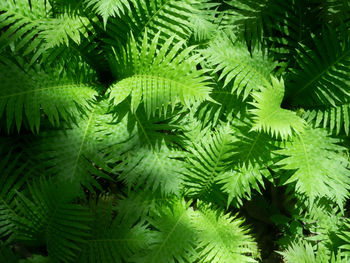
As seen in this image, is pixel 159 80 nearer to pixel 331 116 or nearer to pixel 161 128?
pixel 161 128

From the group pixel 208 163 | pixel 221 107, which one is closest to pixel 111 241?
pixel 208 163

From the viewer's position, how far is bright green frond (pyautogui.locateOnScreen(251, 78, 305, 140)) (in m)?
1.72

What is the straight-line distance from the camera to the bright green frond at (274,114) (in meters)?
1.72

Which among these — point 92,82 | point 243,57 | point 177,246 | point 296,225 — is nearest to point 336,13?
point 243,57

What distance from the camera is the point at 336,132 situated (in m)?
2.04

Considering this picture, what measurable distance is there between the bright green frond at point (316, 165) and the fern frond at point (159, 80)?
65 centimetres

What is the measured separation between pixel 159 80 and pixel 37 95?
2.09ft

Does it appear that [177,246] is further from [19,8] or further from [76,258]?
[19,8]

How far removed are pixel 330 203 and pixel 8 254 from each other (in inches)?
73.5

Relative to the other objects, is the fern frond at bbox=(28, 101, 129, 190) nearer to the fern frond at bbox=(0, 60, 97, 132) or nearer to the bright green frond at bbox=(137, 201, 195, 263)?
the fern frond at bbox=(0, 60, 97, 132)

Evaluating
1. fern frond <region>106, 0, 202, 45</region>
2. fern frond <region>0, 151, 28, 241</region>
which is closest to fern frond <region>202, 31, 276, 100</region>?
fern frond <region>106, 0, 202, 45</region>

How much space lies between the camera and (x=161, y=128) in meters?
1.90

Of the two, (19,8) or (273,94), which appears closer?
(19,8)

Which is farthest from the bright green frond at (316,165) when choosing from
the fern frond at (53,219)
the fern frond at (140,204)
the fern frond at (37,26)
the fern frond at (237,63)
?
the fern frond at (37,26)
